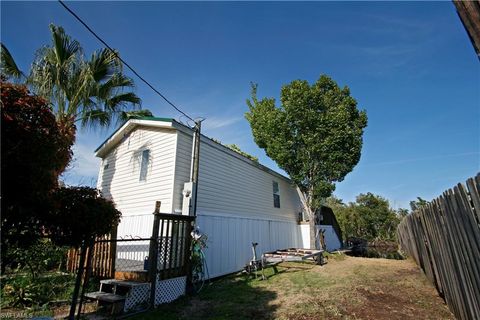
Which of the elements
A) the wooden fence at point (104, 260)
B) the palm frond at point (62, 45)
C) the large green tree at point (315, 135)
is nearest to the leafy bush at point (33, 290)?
the wooden fence at point (104, 260)

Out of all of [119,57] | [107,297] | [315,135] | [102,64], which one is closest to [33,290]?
[107,297]

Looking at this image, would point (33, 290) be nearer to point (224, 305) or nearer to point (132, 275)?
point (132, 275)

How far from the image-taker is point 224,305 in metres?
6.46

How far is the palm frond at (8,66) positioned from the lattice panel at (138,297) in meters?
8.07

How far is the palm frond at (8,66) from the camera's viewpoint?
28.5 feet

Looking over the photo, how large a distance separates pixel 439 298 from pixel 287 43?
8847 mm

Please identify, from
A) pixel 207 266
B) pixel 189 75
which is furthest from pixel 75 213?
pixel 189 75

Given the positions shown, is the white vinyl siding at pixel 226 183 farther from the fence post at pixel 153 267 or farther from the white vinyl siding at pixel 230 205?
the fence post at pixel 153 267

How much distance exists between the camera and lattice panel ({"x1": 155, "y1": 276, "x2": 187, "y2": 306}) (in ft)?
22.6

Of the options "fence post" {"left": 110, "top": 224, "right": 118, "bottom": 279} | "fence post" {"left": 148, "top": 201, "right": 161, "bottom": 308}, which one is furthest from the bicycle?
"fence post" {"left": 110, "top": 224, "right": 118, "bottom": 279}

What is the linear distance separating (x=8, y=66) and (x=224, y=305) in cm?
1020

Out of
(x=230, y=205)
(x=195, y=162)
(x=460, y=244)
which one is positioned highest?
(x=195, y=162)

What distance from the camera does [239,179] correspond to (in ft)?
41.5

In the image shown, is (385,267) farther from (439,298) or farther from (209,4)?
(209,4)
